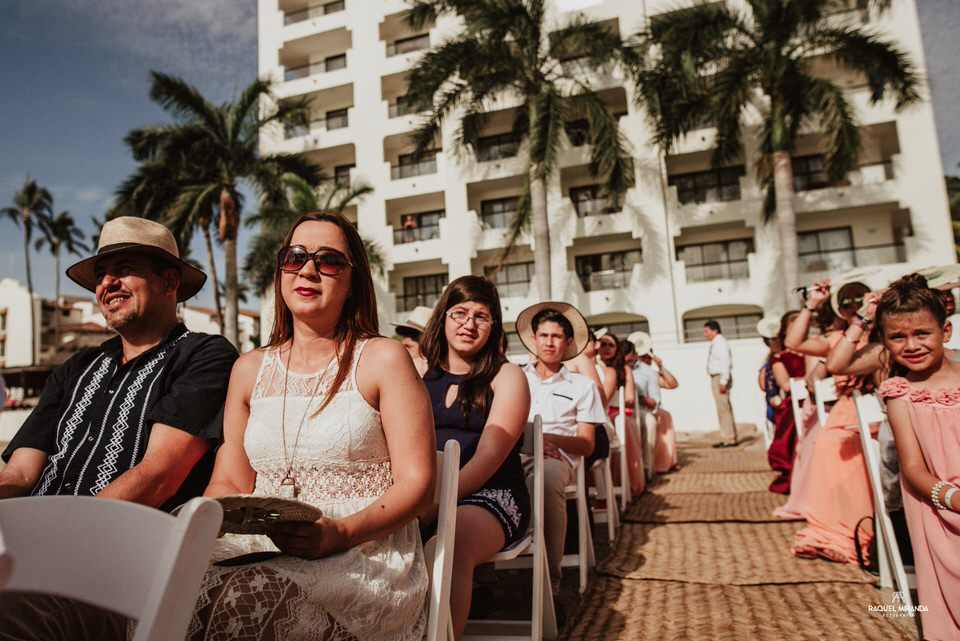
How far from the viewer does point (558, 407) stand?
417 centimetres

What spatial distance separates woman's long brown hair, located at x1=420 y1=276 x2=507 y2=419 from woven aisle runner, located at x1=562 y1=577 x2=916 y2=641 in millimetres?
1310

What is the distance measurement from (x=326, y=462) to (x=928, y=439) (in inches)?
101

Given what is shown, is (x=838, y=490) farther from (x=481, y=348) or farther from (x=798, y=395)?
(x=481, y=348)

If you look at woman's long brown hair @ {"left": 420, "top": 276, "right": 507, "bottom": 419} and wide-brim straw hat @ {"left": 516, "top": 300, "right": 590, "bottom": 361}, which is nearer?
woman's long brown hair @ {"left": 420, "top": 276, "right": 507, "bottom": 419}

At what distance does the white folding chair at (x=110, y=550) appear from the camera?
0.96 m

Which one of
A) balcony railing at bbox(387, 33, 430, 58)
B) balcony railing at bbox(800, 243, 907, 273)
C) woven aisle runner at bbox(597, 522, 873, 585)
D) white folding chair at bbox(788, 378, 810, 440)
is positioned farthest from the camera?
balcony railing at bbox(387, 33, 430, 58)

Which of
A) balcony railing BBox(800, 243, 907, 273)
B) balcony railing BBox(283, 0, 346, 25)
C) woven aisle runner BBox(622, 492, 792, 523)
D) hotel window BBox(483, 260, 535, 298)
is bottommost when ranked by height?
woven aisle runner BBox(622, 492, 792, 523)

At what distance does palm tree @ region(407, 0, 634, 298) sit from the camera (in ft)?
55.4

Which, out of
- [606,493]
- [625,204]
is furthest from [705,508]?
[625,204]

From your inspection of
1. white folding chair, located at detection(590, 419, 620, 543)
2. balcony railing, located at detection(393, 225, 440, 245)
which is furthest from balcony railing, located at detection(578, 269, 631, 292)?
white folding chair, located at detection(590, 419, 620, 543)

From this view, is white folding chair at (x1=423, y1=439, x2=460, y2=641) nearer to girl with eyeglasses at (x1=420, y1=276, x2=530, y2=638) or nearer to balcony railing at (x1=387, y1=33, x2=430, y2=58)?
girl with eyeglasses at (x1=420, y1=276, x2=530, y2=638)

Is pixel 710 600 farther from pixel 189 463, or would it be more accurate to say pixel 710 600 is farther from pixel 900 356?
pixel 189 463

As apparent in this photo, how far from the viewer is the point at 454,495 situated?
1902mm

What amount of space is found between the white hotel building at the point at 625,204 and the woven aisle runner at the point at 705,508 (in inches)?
391
